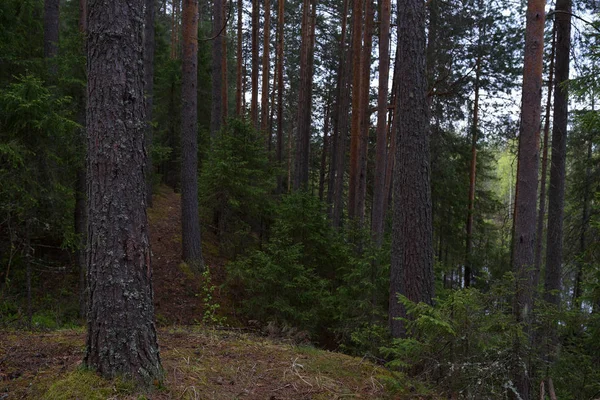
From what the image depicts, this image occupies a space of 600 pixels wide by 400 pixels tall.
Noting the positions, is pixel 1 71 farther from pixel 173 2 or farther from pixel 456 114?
pixel 173 2

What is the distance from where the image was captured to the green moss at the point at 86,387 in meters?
2.68

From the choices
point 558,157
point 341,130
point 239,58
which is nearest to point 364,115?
point 341,130

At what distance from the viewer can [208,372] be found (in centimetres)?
356

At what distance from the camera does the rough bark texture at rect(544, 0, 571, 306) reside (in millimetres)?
10500

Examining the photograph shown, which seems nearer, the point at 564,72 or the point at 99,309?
the point at 99,309

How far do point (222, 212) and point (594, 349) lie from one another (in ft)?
28.3

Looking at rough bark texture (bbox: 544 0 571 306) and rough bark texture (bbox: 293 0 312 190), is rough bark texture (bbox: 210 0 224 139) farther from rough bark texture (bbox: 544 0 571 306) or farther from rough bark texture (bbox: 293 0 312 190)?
rough bark texture (bbox: 544 0 571 306)

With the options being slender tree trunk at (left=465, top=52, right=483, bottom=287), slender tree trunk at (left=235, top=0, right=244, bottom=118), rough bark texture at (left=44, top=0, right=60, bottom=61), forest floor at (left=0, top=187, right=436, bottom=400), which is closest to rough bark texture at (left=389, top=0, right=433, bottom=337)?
forest floor at (left=0, top=187, right=436, bottom=400)

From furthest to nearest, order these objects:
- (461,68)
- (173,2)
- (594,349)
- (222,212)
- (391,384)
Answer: (173,2) → (461,68) → (222,212) → (594,349) → (391,384)

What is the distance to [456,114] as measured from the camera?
15547 millimetres

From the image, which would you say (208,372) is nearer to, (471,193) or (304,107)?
(304,107)

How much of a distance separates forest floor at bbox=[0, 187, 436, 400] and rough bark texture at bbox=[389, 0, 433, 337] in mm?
1435

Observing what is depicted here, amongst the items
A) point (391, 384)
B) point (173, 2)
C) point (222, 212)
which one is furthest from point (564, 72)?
point (173, 2)

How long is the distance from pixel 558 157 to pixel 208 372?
1096cm
